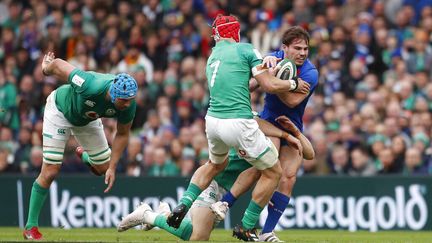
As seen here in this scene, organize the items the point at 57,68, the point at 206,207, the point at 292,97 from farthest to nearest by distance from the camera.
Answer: the point at 206,207 → the point at 57,68 → the point at 292,97

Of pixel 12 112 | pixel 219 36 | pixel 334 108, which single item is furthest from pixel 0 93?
pixel 219 36

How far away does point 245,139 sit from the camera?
1441cm

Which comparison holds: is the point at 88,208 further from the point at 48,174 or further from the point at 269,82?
the point at 269,82

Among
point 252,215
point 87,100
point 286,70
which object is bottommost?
point 252,215

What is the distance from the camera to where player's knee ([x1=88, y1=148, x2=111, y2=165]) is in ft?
54.3

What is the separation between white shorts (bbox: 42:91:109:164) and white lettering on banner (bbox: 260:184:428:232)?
5.31 meters

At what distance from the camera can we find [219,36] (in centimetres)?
1478

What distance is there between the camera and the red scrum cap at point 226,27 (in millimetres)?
14695

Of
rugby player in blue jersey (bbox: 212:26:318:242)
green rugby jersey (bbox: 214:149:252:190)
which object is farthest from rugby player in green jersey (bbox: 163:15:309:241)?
green rugby jersey (bbox: 214:149:252:190)

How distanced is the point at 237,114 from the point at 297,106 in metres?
1.20

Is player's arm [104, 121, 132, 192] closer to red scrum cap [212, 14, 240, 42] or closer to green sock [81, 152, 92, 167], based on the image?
green sock [81, 152, 92, 167]

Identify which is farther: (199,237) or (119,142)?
(119,142)

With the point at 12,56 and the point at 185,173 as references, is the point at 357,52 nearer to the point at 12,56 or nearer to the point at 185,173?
the point at 185,173

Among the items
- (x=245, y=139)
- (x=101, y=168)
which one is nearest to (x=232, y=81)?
(x=245, y=139)
